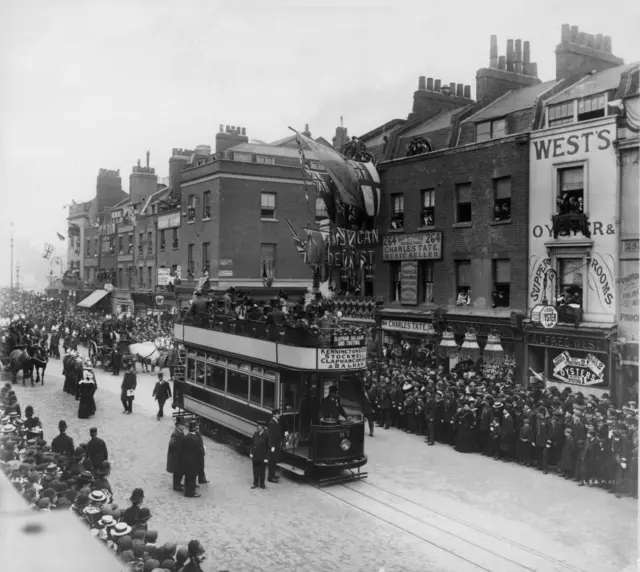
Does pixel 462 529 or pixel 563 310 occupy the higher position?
pixel 563 310

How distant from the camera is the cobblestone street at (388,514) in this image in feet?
28.9

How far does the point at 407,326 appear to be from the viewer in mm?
21531

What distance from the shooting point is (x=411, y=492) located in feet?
38.2

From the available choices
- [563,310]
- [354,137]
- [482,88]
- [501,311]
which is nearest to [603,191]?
[563,310]

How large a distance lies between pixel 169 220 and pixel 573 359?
13.9 metres

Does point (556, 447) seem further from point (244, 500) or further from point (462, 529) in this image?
point (244, 500)

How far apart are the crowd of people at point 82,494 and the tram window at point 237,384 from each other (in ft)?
12.6

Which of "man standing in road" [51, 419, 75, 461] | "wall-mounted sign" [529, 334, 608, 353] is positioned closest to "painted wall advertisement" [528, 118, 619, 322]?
"wall-mounted sign" [529, 334, 608, 353]

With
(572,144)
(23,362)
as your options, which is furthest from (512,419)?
(23,362)

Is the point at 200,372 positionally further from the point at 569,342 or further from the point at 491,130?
the point at 491,130

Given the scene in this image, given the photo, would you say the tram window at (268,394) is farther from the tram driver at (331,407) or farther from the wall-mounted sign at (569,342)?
the wall-mounted sign at (569,342)

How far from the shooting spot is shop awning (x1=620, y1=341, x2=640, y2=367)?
1406cm

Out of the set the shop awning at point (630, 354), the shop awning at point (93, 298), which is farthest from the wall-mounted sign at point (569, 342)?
the shop awning at point (93, 298)

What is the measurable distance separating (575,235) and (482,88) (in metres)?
7.79
